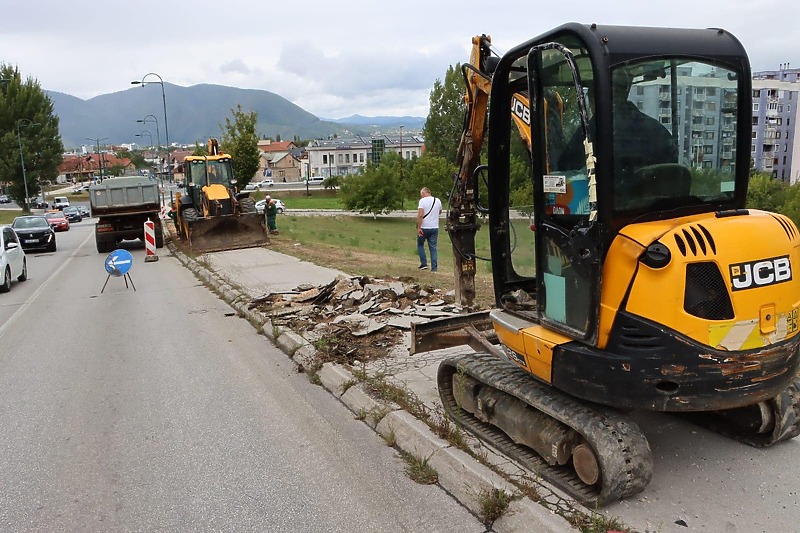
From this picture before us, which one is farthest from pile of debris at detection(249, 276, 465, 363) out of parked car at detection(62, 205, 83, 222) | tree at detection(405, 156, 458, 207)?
parked car at detection(62, 205, 83, 222)

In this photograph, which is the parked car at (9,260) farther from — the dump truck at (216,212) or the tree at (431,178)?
the tree at (431,178)

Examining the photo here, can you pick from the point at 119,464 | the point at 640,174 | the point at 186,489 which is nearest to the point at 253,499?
the point at 186,489

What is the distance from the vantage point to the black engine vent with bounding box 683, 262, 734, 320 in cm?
343

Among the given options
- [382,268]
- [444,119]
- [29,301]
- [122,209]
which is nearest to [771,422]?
[382,268]

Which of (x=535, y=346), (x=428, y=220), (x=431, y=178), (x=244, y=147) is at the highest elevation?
(x=244, y=147)

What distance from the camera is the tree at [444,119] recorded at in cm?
7744

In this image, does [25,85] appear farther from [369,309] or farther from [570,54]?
[570,54]

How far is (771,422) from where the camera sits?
4.32 m

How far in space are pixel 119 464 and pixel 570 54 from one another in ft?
15.0

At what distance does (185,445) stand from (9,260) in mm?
13085

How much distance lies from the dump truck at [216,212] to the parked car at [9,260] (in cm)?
499

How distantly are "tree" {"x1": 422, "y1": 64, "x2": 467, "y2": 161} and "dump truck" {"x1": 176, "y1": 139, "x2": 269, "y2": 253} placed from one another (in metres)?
55.3

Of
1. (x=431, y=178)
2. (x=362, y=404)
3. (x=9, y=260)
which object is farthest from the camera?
(x=431, y=178)

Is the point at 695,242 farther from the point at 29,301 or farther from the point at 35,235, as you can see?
the point at 35,235
